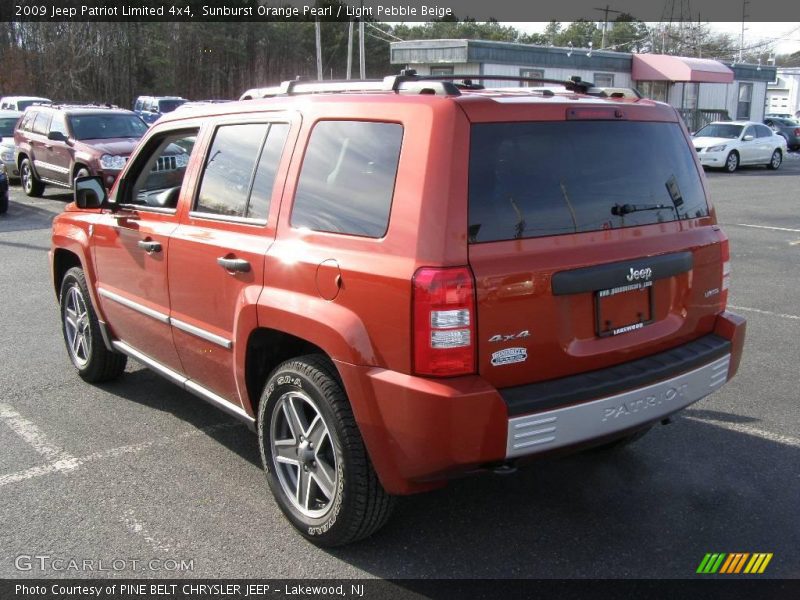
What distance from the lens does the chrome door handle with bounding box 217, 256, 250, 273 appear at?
3.63m

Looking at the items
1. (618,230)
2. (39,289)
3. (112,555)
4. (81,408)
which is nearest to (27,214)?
(39,289)

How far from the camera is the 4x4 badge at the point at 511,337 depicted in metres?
2.93

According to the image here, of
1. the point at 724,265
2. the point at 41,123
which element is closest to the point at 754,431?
the point at 724,265

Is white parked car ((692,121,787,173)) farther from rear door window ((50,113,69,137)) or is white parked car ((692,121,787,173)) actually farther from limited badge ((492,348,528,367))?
limited badge ((492,348,528,367))

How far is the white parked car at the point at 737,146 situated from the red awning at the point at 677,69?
8.49 meters

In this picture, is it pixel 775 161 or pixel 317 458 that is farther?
pixel 775 161

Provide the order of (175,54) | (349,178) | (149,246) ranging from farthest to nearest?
(175,54) → (149,246) → (349,178)

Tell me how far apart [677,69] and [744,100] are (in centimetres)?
998

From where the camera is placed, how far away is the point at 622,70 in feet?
119

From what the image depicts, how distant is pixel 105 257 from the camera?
16.5ft

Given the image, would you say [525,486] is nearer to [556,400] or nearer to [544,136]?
[556,400]

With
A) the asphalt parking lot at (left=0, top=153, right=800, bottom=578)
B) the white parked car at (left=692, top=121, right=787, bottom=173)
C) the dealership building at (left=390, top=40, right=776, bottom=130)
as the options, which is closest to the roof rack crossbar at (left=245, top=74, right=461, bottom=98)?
the asphalt parking lot at (left=0, top=153, right=800, bottom=578)

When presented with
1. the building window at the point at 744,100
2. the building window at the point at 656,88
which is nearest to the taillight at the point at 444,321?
the building window at the point at 656,88

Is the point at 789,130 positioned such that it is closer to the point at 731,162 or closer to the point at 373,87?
the point at 731,162
